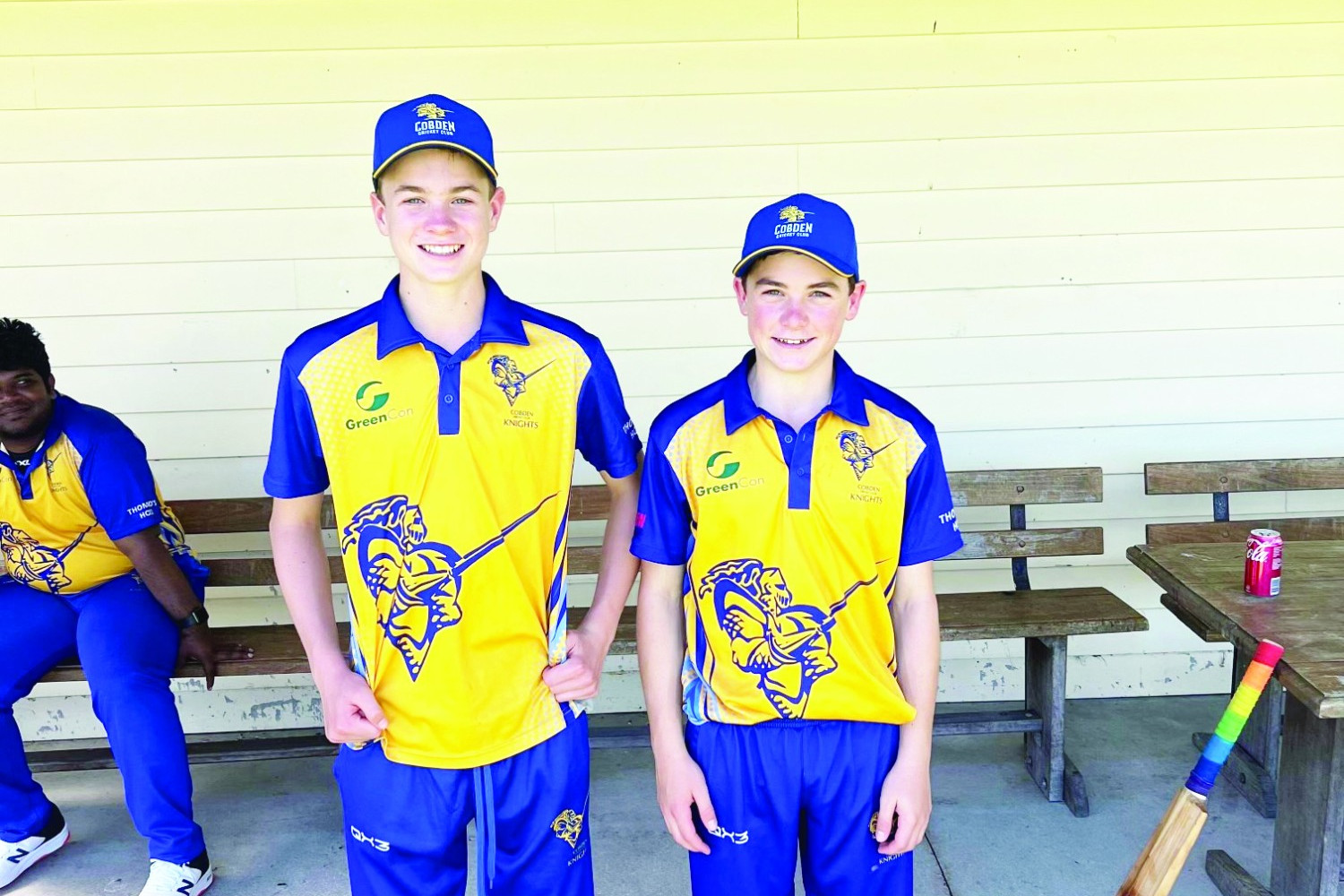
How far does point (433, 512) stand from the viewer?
6.11 ft

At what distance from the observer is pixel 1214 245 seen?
4.00 metres

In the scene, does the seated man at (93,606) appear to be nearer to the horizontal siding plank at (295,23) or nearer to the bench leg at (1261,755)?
the horizontal siding plank at (295,23)

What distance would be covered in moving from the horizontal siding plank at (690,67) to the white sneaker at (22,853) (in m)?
2.39

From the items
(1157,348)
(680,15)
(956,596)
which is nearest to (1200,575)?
(956,596)

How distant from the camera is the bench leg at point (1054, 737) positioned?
11.3ft

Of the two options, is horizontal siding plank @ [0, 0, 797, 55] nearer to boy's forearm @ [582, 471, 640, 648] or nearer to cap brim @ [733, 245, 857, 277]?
cap brim @ [733, 245, 857, 277]

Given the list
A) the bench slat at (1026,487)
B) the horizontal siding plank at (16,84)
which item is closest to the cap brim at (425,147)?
the bench slat at (1026,487)

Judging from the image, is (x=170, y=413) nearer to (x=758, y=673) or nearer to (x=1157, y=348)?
(x=758, y=673)

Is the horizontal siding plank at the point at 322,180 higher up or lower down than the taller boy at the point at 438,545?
higher up

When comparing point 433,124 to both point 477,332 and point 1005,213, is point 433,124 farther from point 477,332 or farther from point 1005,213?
point 1005,213

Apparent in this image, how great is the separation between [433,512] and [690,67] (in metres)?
2.47

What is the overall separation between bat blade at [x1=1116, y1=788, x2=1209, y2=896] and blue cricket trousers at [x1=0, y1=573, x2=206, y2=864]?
246 cm

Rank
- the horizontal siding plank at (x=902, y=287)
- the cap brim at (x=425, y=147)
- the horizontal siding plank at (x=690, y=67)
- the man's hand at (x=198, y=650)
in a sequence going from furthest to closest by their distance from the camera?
the horizontal siding plank at (x=902, y=287)
the horizontal siding plank at (x=690, y=67)
the man's hand at (x=198, y=650)
the cap brim at (x=425, y=147)

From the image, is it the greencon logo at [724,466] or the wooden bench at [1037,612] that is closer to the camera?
the greencon logo at [724,466]
